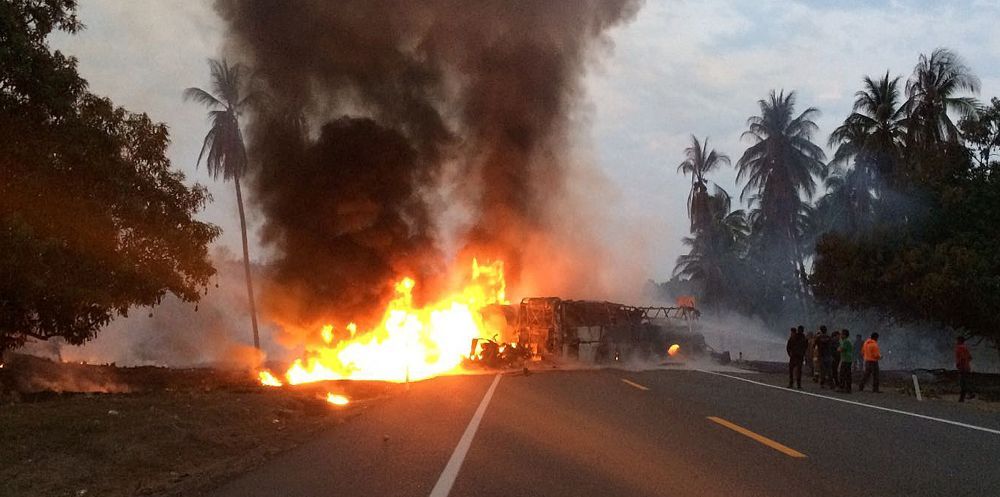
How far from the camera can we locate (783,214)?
46.2 m

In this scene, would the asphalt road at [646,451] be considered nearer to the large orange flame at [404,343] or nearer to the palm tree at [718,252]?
the large orange flame at [404,343]

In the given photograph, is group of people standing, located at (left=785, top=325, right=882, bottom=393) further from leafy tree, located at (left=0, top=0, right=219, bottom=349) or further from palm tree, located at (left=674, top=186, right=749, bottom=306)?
palm tree, located at (left=674, top=186, right=749, bottom=306)

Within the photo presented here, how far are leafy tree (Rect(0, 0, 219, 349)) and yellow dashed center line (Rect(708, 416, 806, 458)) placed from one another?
409 inches

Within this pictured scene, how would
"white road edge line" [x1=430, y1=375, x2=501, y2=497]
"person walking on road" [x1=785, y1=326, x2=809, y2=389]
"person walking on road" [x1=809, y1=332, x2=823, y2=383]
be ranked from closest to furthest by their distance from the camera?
1. "white road edge line" [x1=430, y1=375, x2=501, y2=497]
2. "person walking on road" [x1=785, y1=326, x2=809, y2=389]
3. "person walking on road" [x1=809, y1=332, x2=823, y2=383]

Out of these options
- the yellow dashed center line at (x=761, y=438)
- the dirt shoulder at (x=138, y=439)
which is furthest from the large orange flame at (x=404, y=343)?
the yellow dashed center line at (x=761, y=438)

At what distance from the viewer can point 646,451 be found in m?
8.57

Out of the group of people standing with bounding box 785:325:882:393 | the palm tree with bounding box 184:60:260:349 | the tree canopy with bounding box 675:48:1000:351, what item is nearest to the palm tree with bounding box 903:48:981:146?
the tree canopy with bounding box 675:48:1000:351

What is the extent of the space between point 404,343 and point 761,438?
22.2 metres

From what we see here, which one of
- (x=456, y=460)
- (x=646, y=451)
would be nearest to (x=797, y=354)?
(x=646, y=451)

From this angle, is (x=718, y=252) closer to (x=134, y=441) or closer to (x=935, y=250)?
→ (x=935, y=250)

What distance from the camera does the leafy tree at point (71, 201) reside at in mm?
12203

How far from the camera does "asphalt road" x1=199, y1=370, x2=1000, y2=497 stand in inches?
267

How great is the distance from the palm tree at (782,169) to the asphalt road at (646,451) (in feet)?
108

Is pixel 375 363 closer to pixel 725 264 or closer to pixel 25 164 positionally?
pixel 25 164
